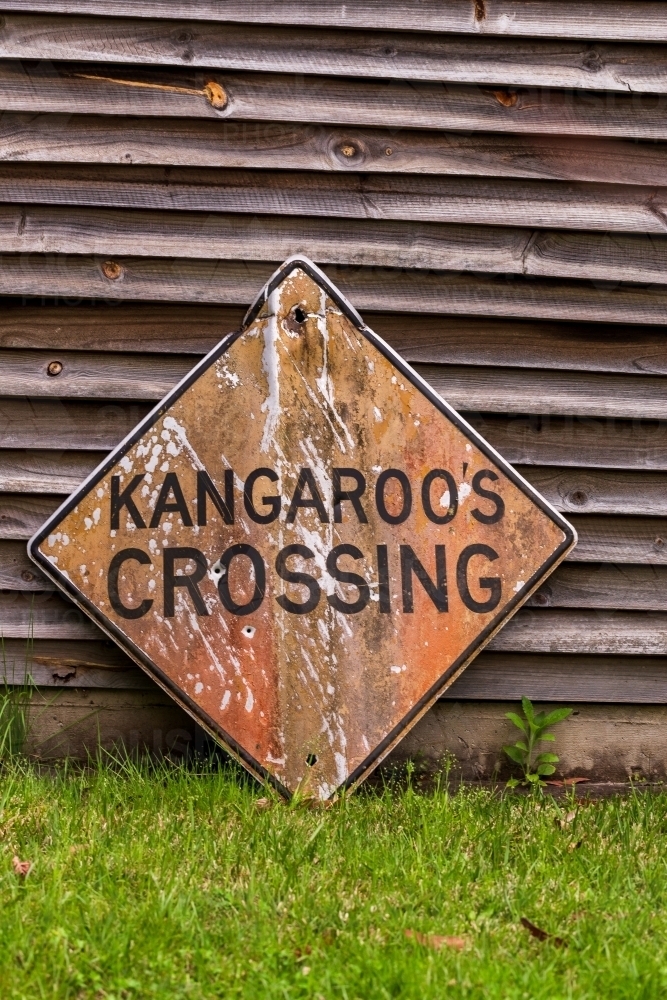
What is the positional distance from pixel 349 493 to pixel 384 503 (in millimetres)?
118

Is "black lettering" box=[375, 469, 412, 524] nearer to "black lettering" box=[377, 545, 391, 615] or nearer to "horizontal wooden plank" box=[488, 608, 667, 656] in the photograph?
"black lettering" box=[377, 545, 391, 615]

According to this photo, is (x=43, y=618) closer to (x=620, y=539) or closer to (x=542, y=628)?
(x=542, y=628)

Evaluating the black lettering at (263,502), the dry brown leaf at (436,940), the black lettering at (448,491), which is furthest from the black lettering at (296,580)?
the dry brown leaf at (436,940)

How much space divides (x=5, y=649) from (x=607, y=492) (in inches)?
84.9

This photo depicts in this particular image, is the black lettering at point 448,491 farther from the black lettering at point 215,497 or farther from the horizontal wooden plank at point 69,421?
the horizontal wooden plank at point 69,421

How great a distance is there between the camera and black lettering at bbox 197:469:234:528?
312 cm

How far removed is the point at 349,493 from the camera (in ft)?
10.3

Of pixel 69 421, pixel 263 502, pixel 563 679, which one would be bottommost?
pixel 563 679

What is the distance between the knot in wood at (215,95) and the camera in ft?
10.4

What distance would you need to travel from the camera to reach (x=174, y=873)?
2326 millimetres

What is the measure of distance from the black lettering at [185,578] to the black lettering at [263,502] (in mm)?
208

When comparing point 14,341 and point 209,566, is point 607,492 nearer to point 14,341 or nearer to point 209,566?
point 209,566

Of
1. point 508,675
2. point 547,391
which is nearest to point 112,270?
point 547,391

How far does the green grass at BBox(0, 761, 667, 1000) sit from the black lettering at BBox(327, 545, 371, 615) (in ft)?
1.94
